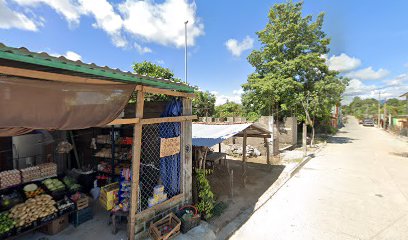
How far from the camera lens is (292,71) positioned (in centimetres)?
1883

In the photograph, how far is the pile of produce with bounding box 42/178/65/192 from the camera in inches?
194

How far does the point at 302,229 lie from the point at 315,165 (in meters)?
7.40

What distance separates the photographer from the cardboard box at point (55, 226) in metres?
4.42

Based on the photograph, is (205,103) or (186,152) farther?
(205,103)

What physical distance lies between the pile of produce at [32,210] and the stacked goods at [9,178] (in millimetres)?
778

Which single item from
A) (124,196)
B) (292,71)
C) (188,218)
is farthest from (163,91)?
(292,71)

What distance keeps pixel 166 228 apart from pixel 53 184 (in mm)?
2993

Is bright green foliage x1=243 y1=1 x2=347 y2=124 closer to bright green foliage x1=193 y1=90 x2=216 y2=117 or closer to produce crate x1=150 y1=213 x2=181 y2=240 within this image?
bright green foliage x1=193 y1=90 x2=216 y2=117

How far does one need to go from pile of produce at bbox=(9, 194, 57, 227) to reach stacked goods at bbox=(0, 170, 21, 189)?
0.78 meters

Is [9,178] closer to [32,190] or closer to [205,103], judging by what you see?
[32,190]

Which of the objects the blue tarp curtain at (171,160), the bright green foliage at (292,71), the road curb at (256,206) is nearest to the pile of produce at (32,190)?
the blue tarp curtain at (171,160)

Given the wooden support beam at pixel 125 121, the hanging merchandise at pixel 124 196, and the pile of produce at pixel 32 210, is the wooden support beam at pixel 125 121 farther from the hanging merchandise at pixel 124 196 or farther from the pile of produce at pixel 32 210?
the pile of produce at pixel 32 210

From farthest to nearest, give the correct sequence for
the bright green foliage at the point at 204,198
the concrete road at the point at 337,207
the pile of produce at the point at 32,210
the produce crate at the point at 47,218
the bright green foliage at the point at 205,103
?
the bright green foliage at the point at 205,103, the bright green foliage at the point at 204,198, the concrete road at the point at 337,207, the produce crate at the point at 47,218, the pile of produce at the point at 32,210

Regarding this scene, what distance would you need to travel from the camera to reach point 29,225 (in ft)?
13.4
